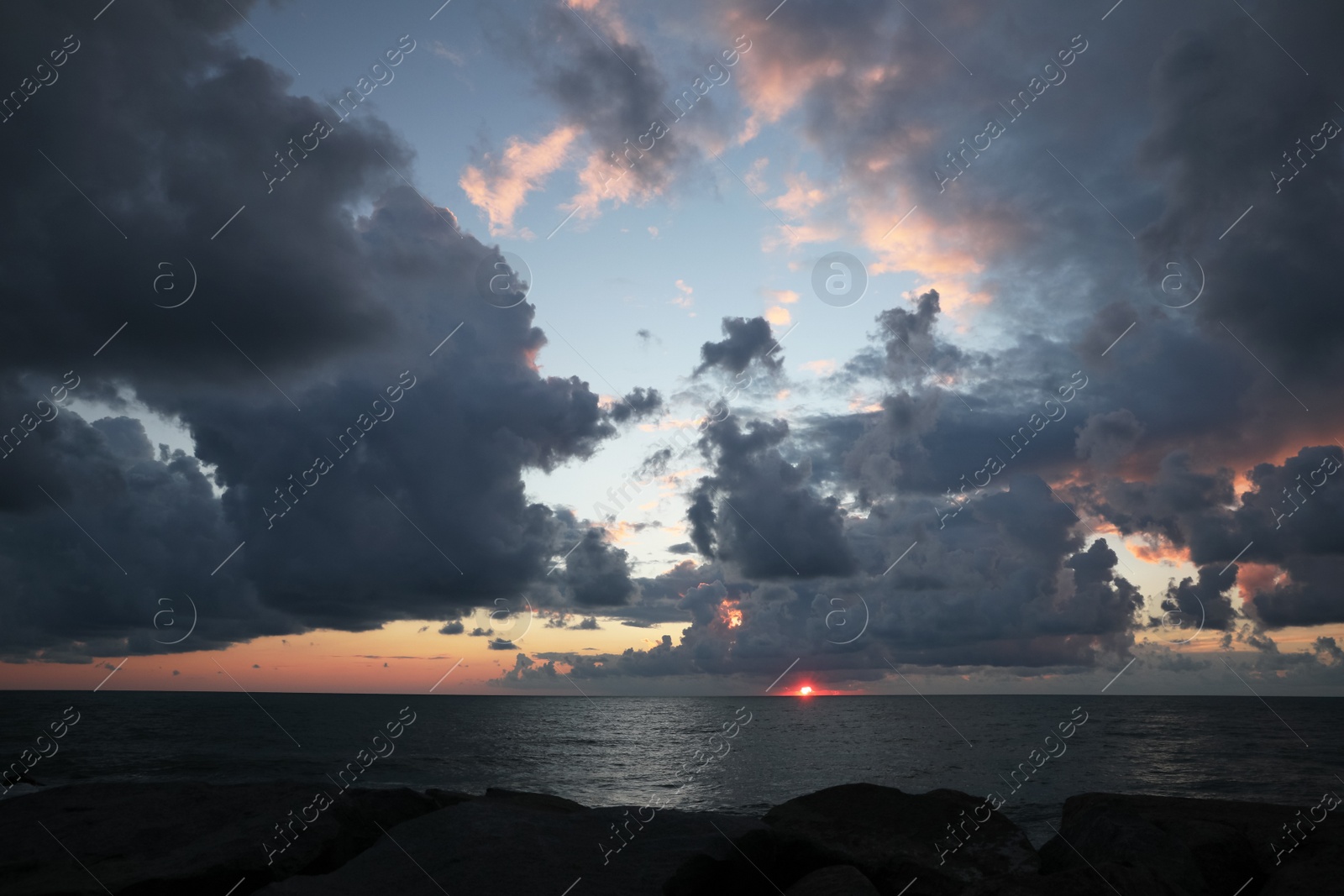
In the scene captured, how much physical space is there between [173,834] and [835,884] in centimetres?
1083

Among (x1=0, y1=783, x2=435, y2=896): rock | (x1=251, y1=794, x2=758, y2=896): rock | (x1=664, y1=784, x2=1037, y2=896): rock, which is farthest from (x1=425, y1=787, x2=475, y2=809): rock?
(x1=664, y1=784, x2=1037, y2=896): rock

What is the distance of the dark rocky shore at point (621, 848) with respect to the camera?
966 cm

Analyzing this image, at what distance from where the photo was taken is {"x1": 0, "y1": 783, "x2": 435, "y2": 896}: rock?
10.2 metres

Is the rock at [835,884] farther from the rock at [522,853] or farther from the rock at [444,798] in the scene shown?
the rock at [444,798]

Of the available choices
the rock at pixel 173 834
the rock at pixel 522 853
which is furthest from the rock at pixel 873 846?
the rock at pixel 173 834

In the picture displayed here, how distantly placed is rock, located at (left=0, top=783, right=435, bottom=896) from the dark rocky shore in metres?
0.03

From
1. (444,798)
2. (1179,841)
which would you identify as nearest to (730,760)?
(444,798)

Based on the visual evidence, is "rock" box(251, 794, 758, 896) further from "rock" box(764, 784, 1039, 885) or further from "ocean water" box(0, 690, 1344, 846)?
"ocean water" box(0, 690, 1344, 846)

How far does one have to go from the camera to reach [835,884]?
980 cm

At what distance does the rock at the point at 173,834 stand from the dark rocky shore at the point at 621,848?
3cm

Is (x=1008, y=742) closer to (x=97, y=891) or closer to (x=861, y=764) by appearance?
(x=861, y=764)

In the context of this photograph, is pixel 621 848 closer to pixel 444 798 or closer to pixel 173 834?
pixel 444 798

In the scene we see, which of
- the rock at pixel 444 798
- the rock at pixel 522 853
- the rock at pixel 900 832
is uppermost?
the rock at pixel 444 798

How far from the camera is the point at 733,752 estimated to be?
185 feet
